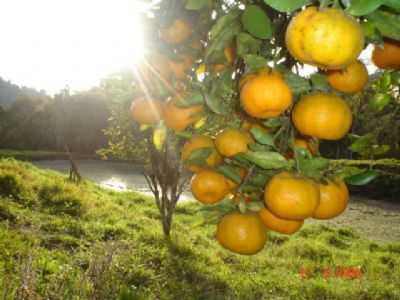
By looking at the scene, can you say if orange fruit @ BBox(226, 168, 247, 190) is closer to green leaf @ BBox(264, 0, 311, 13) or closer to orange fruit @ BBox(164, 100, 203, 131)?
orange fruit @ BBox(164, 100, 203, 131)

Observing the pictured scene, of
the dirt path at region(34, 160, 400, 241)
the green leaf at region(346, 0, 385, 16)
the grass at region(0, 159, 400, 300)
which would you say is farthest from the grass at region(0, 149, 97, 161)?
the green leaf at region(346, 0, 385, 16)

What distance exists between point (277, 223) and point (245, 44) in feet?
1.41

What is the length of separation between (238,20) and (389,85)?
1.94 ft

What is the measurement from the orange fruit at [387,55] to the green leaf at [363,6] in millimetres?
444

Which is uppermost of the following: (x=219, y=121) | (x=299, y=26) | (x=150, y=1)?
(x=150, y=1)

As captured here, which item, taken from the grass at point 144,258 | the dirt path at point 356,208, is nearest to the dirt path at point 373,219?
the dirt path at point 356,208

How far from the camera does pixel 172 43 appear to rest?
1344mm

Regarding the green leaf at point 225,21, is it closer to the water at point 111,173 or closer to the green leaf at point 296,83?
the green leaf at point 296,83

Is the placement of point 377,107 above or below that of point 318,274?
above

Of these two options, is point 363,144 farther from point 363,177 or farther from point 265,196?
point 265,196

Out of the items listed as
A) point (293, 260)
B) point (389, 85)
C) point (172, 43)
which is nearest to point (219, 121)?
point (172, 43)

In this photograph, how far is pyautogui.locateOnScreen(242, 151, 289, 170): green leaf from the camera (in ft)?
3.27

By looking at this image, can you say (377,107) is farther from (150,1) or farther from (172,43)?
(150,1)

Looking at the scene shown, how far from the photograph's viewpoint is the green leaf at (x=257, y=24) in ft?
3.28
